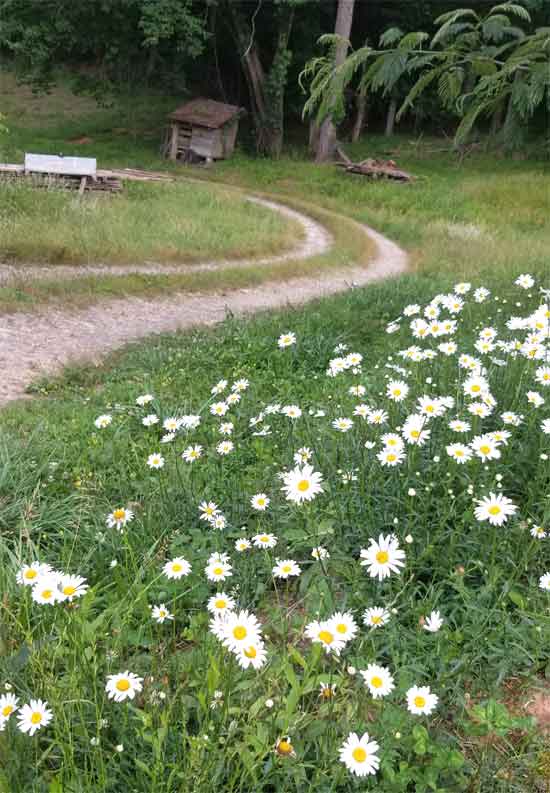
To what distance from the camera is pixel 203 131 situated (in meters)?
27.4

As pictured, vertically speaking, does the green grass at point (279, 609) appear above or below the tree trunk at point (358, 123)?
below

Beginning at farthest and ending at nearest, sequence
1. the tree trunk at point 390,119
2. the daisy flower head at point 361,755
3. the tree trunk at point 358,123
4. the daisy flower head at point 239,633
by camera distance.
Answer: the tree trunk at point 390,119 → the tree trunk at point 358,123 → the daisy flower head at point 239,633 → the daisy flower head at point 361,755

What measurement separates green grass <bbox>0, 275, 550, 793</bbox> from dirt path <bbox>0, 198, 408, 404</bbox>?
117 inches

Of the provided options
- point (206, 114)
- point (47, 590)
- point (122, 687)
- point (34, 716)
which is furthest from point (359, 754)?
point (206, 114)

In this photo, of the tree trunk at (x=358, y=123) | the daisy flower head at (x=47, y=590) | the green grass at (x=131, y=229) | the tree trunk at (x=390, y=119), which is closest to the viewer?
the daisy flower head at (x=47, y=590)

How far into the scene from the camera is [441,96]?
2.86m

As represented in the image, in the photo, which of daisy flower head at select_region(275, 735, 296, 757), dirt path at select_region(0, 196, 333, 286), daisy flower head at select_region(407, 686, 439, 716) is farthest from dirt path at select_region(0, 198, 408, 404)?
daisy flower head at select_region(407, 686, 439, 716)

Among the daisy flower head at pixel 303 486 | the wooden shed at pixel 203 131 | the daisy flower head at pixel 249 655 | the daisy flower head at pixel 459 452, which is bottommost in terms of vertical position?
the daisy flower head at pixel 249 655

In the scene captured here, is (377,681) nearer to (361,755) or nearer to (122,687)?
(361,755)

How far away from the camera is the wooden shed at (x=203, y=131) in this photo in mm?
27391

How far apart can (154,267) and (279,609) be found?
1075 centimetres

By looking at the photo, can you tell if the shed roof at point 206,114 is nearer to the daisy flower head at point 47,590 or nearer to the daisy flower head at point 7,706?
the daisy flower head at point 47,590

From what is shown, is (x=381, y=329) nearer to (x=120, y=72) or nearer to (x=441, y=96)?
(x=441, y=96)

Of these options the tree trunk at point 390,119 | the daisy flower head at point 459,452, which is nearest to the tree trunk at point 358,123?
the tree trunk at point 390,119
